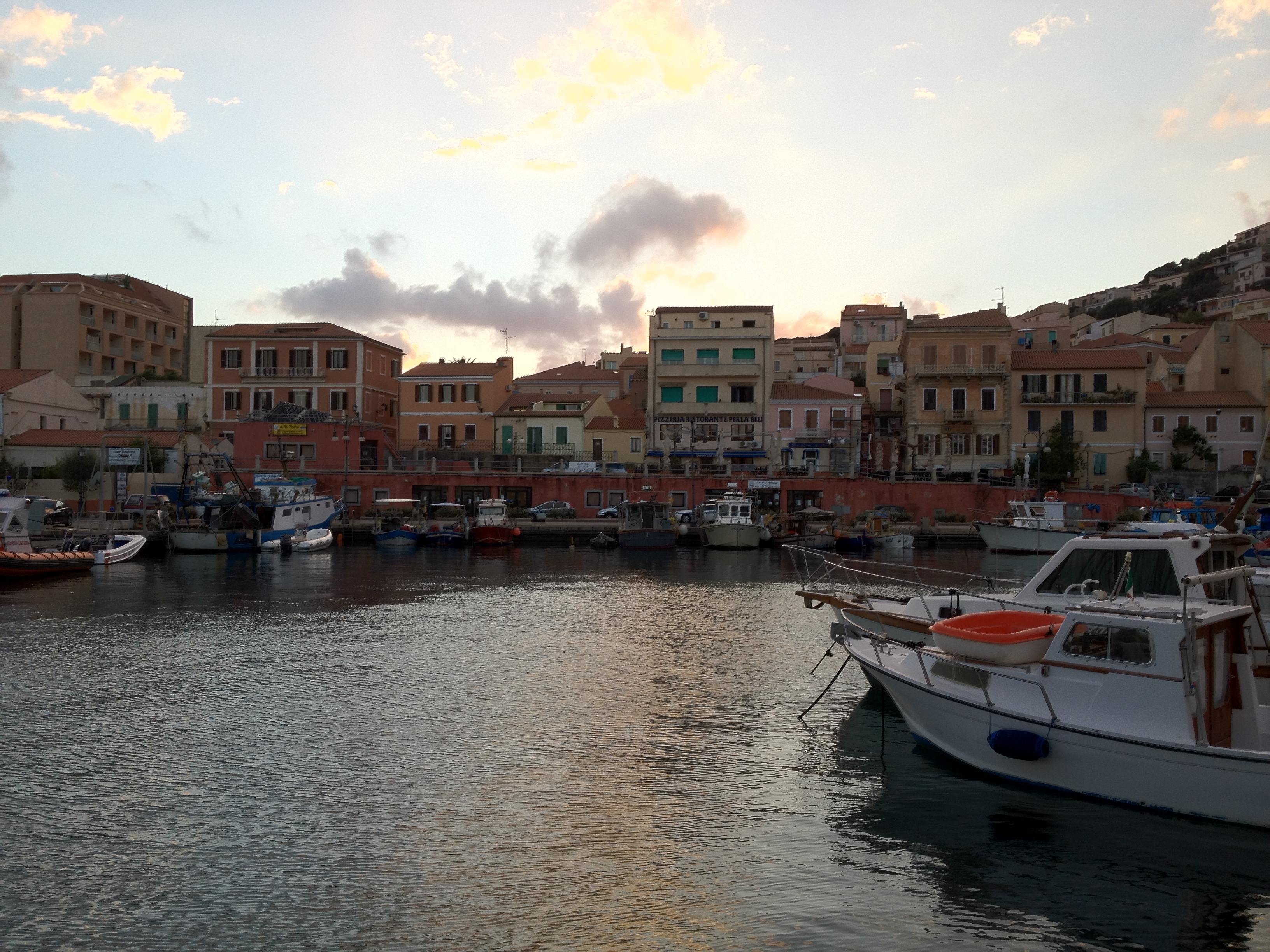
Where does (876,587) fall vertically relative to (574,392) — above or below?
below

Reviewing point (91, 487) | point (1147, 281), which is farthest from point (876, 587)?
point (1147, 281)

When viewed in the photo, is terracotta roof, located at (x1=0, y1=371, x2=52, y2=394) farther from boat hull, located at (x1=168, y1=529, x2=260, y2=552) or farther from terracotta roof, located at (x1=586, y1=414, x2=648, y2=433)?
terracotta roof, located at (x1=586, y1=414, x2=648, y2=433)

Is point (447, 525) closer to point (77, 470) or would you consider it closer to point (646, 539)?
point (646, 539)

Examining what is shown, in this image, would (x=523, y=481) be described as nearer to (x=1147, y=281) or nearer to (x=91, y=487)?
(x=91, y=487)

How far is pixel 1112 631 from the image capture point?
1279cm

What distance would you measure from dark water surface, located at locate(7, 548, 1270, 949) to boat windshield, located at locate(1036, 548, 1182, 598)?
3.19 metres

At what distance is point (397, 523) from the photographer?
63000 mm

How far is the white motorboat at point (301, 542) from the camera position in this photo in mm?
55625

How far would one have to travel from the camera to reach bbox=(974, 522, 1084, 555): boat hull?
51.1m

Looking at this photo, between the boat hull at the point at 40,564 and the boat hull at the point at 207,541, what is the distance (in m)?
8.63

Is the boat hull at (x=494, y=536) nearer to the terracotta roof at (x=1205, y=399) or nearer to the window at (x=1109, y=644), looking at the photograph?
the terracotta roof at (x=1205, y=399)

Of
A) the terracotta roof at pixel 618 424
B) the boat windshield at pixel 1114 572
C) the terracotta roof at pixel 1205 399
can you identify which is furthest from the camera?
the terracotta roof at pixel 618 424

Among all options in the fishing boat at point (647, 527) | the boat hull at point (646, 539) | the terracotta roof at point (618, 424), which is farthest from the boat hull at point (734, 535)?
the terracotta roof at point (618, 424)

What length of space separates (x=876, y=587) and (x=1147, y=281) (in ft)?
429
